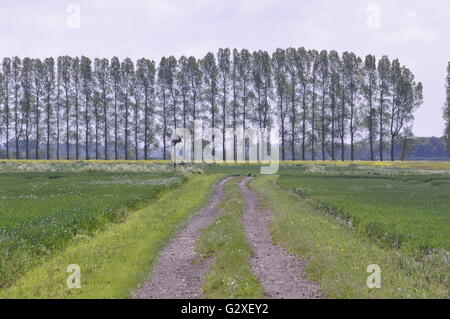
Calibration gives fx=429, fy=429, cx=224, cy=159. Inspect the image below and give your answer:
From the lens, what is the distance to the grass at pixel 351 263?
1165 centimetres

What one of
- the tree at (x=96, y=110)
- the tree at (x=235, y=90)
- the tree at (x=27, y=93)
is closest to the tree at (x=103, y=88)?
the tree at (x=96, y=110)

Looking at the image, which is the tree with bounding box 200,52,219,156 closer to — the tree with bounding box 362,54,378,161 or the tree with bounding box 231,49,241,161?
the tree with bounding box 231,49,241,161

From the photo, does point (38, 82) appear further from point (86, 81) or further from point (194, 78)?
point (194, 78)

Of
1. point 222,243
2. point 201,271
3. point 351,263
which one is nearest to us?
point 201,271

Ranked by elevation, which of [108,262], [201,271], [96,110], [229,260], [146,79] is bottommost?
[201,271]

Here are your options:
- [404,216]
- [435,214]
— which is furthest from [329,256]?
[435,214]

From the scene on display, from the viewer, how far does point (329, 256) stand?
15.2 m

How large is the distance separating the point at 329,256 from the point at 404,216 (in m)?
11.0

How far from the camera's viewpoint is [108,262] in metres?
15.3

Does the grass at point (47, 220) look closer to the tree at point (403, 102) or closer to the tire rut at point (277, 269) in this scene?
the tire rut at point (277, 269)

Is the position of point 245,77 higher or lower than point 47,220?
higher

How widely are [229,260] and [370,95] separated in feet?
313

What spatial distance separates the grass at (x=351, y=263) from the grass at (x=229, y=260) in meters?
1.96

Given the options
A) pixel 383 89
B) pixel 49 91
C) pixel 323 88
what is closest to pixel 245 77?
pixel 323 88
